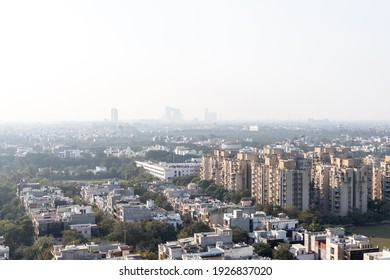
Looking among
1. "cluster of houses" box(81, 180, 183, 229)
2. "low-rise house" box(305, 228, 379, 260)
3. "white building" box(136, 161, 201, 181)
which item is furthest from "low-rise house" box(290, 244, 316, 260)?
"white building" box(136, 161, 201, 181)

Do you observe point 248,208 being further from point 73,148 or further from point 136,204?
point 73,148

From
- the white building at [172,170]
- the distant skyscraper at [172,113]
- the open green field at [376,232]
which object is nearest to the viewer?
the open green field at [376,232]

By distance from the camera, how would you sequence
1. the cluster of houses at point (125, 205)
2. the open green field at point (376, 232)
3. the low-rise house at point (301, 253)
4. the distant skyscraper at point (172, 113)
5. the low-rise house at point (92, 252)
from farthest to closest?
1. the distant skyscraper at point (172, 113)
2. the cluster of houses at point (125, 205)
3. the open green field at point (376, 232)
4. the low-rise house at point (301, 253)
5. the low-rise house at point (92, 252)

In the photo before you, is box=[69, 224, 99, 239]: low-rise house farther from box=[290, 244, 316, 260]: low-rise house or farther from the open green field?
the open green field

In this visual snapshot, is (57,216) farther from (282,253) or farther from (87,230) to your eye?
(282,253)

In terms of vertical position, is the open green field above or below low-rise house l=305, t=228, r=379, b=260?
below

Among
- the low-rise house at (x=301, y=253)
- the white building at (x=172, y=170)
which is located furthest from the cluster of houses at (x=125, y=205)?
the white building at (x=172, y=170)

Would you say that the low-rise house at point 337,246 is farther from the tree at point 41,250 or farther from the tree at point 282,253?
the tree at point 41,250
